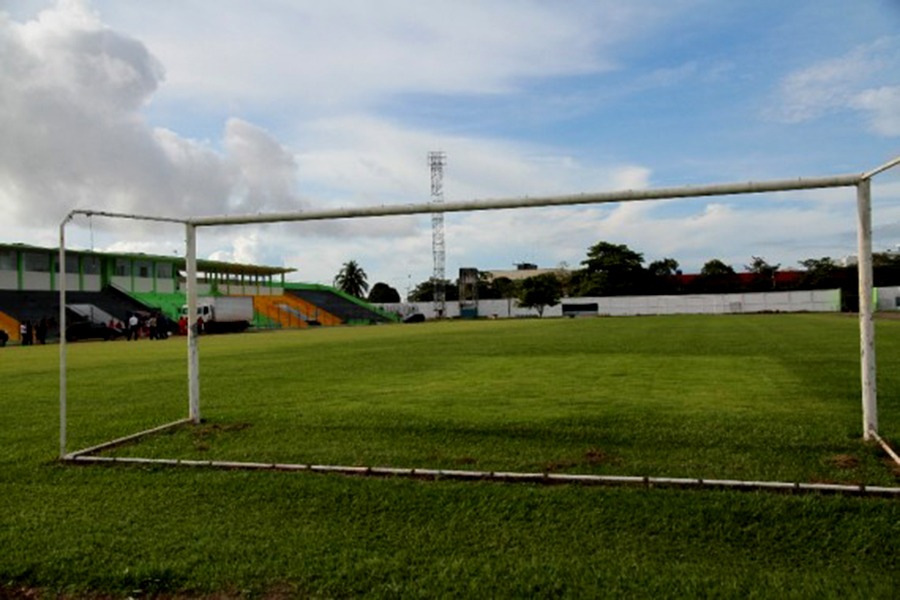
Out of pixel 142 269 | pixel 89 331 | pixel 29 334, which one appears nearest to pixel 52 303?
pixel 142 269

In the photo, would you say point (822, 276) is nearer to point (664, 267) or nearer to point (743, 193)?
point (664, 267)

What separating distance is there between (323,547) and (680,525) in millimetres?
2235

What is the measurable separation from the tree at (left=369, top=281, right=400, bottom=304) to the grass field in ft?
377

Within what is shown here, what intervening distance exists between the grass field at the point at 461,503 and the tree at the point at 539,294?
8044 cm

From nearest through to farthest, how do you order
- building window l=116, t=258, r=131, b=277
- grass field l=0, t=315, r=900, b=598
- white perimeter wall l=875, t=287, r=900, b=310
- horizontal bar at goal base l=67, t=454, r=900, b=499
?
1. grass field l=0, t=315, r=900, b=598
2. horizontal bar at goal base l=67, t=454, r=900, b=499
3. building window l=116, t=258, r=131, b=277
4. white perimeter wall l=875, t=287, r=900, b=310

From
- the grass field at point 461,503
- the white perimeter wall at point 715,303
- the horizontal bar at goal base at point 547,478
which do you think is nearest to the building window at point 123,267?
the white perimeter wall at point 715,303

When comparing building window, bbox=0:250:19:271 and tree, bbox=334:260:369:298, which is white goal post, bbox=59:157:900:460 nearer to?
building window, bbox=0:250:19:271

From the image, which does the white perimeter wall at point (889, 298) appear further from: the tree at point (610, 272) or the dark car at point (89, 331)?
the dark car at point (89, 331)

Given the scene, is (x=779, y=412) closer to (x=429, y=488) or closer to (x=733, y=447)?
(x=733, y=447)

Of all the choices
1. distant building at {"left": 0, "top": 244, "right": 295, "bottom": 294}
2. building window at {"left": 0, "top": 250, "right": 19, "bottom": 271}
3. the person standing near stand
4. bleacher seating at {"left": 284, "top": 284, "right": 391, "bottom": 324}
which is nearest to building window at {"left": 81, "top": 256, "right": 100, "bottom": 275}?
distant building at {"left": 0, "top": 244, "right": 295, "bottom": 294}

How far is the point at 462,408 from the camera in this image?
29.0ft

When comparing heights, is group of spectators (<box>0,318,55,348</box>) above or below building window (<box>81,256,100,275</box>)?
below

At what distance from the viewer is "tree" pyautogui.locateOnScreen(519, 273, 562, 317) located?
297 feet

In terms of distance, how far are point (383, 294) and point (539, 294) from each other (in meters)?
42.6
